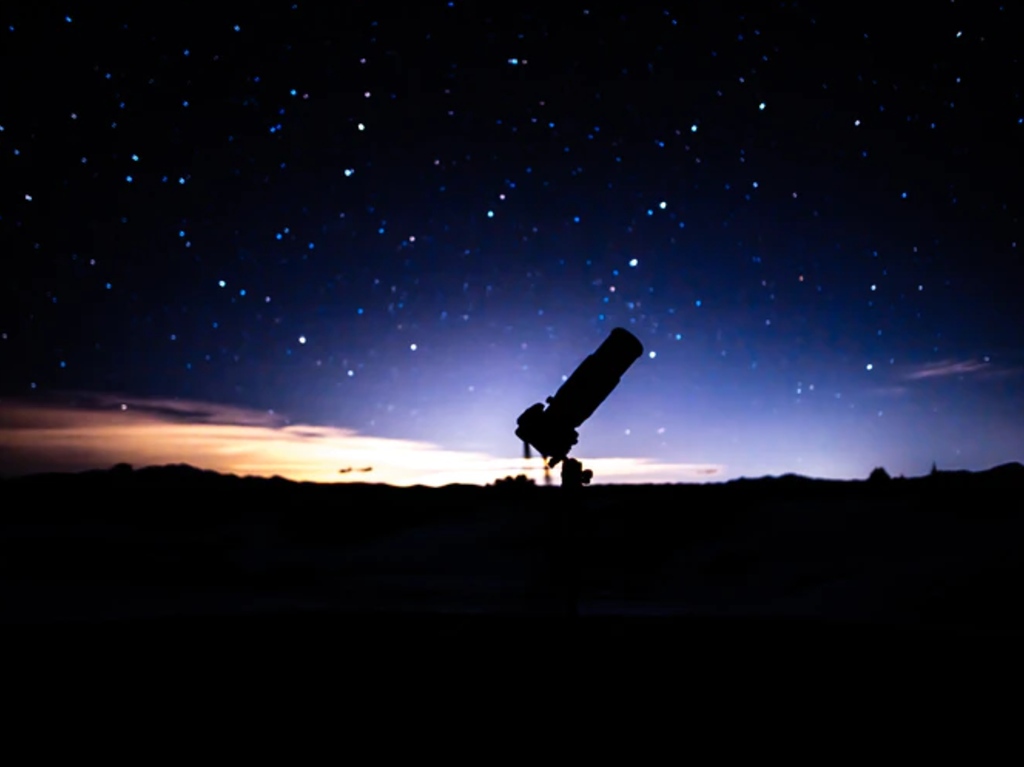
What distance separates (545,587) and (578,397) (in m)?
10.6

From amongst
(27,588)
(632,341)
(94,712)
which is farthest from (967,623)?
(27,588)

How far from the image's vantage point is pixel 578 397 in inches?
193

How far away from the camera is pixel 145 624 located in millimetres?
7211

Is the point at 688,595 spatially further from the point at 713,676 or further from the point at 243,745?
the point at 243,745

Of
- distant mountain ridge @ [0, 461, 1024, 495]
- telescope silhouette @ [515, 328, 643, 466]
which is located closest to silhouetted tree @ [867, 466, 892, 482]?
distant mountain ridge @ [0, 461, 1024, 495]

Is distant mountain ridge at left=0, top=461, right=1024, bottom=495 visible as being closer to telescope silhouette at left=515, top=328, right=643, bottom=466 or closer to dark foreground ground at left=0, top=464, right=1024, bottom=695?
dark foreground ground at left=0, top=464, right=1024, bottom=695

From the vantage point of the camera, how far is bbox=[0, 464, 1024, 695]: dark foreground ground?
5.67m

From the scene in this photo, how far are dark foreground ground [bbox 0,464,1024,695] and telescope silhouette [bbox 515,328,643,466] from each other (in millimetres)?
444

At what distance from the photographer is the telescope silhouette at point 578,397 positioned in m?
4.84

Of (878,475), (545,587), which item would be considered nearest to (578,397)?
(545,587)

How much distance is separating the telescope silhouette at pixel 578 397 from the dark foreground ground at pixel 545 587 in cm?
44

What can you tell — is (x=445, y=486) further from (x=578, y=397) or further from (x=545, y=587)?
(x=578, y=397)

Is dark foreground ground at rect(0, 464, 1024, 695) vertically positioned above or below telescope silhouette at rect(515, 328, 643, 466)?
below

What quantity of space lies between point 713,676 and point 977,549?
9437mm
